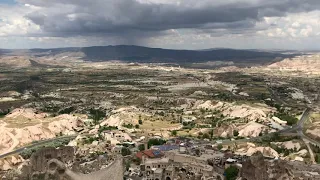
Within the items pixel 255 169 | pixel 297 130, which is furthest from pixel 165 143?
pixel 297 130

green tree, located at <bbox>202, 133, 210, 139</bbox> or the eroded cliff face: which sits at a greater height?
the eroded cliff face

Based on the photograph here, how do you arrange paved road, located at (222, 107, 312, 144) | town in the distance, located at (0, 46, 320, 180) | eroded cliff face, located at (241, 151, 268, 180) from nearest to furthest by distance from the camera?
eroded cliff face, located at (241, 151, 268, 180)
town in the distance, located at (0, 46, 320, 180)
paved road, located at (222, 107, 312, 144)

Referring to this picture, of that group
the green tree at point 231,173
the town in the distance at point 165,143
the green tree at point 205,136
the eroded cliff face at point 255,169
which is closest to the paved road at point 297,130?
the town in the distance at point 165,143

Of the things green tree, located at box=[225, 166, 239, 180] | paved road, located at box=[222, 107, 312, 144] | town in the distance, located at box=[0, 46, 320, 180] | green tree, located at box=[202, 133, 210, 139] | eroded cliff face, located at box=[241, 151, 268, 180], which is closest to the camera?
eroded cliff face, located at box=[241, 151, 268, 180]

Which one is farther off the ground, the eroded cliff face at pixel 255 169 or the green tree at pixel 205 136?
the eroded cliff face at pixel 255 169

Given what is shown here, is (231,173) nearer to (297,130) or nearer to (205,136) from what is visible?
(205,136)

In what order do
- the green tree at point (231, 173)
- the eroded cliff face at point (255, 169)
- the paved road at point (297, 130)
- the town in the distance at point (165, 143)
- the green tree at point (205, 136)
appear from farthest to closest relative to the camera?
the green tree at point (205, 136)
the paved road at point (297, 130)
the green tree at point (231, 173)
the town in the distance at point (165, 143)
the eroded cliff face at point (255, 169)

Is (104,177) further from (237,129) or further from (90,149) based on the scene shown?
(237,129)

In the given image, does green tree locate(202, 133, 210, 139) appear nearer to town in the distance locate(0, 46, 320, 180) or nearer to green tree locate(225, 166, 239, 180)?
town in the distance locate(0, 46, 320, 180)

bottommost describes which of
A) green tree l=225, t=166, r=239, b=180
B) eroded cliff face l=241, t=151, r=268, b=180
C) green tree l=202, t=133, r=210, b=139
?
green tree l=202, t=133, r=210, b=139

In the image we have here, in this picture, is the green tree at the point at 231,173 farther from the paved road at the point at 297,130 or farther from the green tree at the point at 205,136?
the green tree at the point at 205,136

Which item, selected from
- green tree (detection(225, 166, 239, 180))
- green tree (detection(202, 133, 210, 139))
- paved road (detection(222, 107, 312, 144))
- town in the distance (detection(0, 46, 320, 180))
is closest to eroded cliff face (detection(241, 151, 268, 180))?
town in the distance (detection(0, 46, 320, 180))
